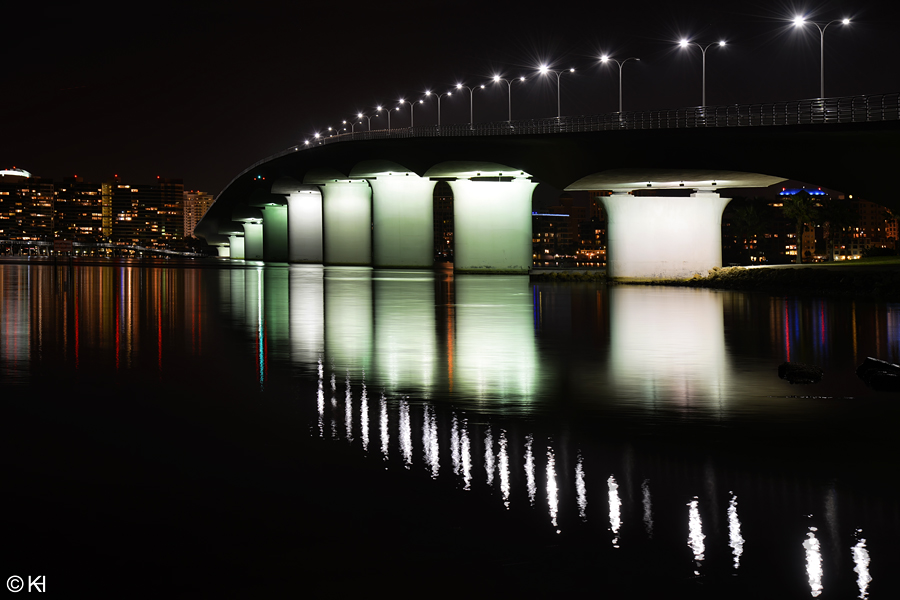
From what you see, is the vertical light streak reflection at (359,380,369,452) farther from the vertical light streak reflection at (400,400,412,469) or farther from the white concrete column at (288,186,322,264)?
the white concrete column at (288,186,322,264)

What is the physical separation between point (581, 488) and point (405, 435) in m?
2.99

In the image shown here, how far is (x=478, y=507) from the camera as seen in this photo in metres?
7.76

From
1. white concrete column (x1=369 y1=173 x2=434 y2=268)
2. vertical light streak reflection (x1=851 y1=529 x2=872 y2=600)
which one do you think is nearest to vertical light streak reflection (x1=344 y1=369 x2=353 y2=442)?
vertical light streak reflection (x1=851 y1=529 x2=872 y2=600)

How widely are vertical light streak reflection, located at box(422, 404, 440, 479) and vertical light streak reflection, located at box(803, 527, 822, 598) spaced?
326cm

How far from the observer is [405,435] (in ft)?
35.7

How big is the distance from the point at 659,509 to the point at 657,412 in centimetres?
482

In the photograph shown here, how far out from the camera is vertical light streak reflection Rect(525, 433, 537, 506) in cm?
820

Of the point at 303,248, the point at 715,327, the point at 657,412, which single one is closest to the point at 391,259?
the point at 303,248

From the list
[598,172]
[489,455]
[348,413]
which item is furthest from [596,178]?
[489,455]

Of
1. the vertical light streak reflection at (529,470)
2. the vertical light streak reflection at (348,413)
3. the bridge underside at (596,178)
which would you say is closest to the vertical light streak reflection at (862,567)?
the vertical light streak reflection at (529,470)

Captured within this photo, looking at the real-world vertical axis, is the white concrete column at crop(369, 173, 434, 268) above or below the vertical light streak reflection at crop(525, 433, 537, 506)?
above

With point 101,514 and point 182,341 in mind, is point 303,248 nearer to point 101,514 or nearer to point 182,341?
point 182,341

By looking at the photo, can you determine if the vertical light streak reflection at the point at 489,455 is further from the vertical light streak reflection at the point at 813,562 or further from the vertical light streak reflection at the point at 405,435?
the vertical light streak reflection at the point at 813,562

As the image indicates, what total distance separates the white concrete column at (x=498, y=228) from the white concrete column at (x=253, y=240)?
11348cm
